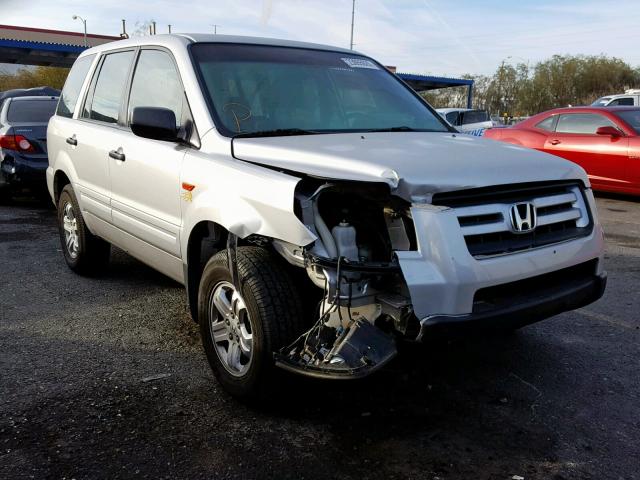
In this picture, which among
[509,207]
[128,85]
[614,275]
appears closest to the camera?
[509,207]

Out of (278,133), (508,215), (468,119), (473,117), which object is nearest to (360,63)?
(278,133)

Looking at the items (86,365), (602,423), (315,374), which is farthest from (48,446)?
(602,423)

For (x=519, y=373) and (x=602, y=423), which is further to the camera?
(x=519, y=373)

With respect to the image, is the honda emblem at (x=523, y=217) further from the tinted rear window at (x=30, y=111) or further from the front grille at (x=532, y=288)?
the tinted rear window at (x=30, y=111)

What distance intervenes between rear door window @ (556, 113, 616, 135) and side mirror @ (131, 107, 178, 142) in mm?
8331

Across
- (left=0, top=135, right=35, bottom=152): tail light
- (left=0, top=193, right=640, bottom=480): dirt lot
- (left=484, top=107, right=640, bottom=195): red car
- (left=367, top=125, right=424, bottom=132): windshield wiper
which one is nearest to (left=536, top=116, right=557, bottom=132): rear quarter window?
(left=484, top=107, right=640, bottom=195): red car

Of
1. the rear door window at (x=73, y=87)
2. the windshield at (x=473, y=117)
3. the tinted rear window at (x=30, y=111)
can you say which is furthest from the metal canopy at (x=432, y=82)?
the rear door window at (x=73, y=87)

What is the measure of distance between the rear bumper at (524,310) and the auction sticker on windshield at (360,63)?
2.15m

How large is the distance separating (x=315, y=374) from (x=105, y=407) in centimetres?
120

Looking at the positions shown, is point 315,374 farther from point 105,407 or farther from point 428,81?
point 428,81

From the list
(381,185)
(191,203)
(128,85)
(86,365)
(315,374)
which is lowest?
(86,365)

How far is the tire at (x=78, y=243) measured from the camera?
523 cm

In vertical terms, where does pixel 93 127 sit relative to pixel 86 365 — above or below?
above

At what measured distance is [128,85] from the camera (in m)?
4.41
